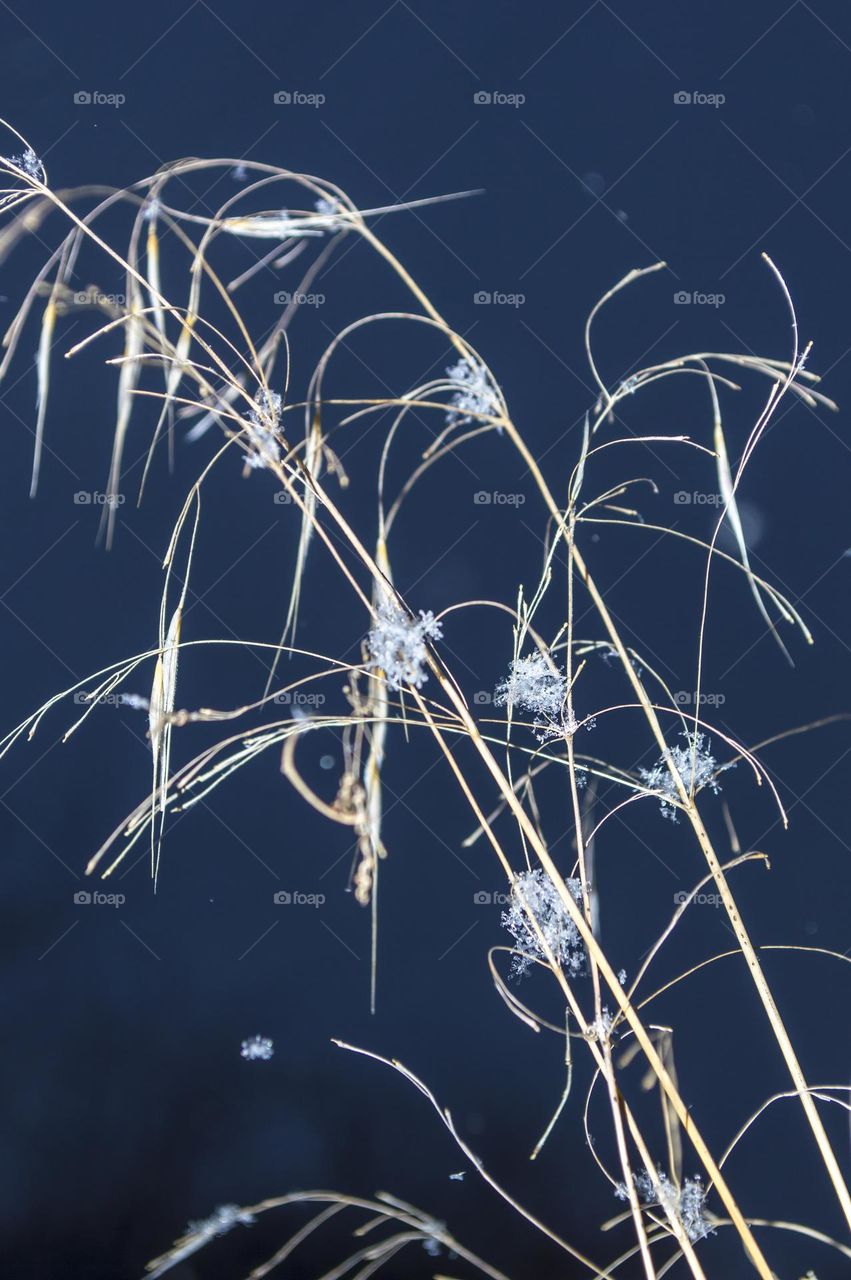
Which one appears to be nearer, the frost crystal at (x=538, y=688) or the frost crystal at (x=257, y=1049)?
the frost crystal at (x=538, y=688)

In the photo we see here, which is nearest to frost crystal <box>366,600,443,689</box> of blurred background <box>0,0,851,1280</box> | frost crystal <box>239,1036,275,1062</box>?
blurred background <box>0,0,851,1280</box>

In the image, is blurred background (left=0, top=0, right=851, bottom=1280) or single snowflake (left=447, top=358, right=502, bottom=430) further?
blurred background (left=0, top=0, right=851, bottom=1280)

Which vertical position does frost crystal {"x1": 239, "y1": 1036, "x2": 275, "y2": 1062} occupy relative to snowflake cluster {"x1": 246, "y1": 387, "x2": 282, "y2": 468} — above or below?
below

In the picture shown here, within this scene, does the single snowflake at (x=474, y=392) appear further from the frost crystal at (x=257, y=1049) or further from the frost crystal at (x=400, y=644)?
the frost crystal at (x=257, y=1049)

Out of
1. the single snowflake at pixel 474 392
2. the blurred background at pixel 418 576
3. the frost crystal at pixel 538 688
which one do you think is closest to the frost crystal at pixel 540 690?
the frost crystal at pixel 538 688

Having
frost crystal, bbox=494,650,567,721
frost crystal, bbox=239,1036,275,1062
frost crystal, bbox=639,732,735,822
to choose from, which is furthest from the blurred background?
frost crystal, bbox=494,650,567,721

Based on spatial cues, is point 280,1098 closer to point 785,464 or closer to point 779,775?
point 779,775

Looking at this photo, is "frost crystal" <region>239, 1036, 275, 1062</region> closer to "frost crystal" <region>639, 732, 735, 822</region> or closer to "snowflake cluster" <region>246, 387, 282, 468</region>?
"frost crystal" <region>639, 732, 735, 822</region>
